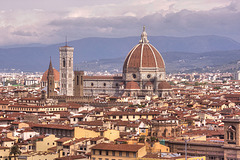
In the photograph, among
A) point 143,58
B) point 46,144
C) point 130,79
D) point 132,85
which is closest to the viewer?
point 46,144

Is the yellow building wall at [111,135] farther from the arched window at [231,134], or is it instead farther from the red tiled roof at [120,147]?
the arched window at [231,134]

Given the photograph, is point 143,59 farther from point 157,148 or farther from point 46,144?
point 157,148

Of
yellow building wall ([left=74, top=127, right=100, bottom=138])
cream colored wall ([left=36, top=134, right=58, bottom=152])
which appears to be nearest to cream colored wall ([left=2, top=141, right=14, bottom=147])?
cream colored wall ([left=36, top=134, right=58, bottom=152])

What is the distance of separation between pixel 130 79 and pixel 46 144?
302ft

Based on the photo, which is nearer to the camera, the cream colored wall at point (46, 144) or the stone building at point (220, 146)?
the stone building at point (220, 146)

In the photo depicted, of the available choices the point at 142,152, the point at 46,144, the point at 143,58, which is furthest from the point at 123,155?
the point at 143,58

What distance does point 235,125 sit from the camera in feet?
133

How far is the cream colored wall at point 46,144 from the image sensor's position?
164 feet

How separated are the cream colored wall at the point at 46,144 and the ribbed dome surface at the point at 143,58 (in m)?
90.1

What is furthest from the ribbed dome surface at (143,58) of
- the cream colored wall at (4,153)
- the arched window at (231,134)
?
the arched window at (231,134)

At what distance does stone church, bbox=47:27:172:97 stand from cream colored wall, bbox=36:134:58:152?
269 ft

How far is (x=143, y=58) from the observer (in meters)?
141

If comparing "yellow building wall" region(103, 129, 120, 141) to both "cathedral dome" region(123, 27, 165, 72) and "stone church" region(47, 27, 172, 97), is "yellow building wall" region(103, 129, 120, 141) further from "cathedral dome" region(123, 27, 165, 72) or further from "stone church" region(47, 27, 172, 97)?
"cathedral dome" region(123, 27, 165, 72)

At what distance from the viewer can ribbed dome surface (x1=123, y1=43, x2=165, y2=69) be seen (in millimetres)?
141000
